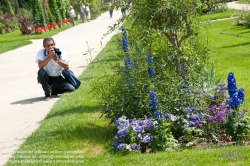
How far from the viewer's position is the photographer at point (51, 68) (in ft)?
32.0

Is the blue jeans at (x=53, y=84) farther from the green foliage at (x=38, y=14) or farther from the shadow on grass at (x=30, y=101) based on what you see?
the green foliage at (x=38, y=14)

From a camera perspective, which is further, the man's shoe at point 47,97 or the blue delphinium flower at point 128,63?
the man's shoe at point 47,97

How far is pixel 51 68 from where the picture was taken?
10.3 meters

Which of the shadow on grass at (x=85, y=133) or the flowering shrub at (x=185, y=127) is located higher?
the flowering shrub at (x=185, y=127)

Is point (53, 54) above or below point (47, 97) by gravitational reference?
above

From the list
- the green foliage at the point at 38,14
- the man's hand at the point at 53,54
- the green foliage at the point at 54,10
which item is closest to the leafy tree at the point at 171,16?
the man's hand at the point at 53,54

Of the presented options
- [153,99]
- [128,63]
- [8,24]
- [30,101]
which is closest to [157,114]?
[153,99]

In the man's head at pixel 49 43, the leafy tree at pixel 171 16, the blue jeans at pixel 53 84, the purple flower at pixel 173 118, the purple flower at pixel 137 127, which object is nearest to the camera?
the purple flower at pixel 137 127

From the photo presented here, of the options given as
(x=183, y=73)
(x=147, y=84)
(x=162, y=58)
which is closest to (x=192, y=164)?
(x=147, y=84)

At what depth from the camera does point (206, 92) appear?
6949 millimetres

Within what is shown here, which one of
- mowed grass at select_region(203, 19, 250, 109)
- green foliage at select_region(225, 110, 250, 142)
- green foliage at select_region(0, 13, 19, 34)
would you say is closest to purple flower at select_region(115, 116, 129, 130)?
green foliage at select_region(225, 110, 250, 142)

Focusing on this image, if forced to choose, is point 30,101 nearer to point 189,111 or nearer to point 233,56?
point 189,111

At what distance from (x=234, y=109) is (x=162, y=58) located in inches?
78.7

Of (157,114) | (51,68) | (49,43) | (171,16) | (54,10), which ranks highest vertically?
(171,16)
